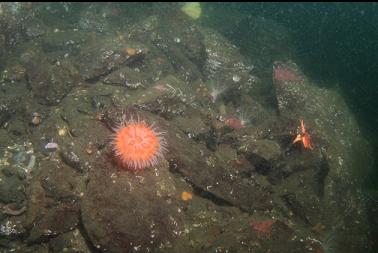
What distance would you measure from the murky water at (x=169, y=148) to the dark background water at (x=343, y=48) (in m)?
0.24

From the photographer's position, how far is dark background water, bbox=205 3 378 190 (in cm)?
1216

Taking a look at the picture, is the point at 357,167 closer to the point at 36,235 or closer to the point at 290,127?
the point at 290,127

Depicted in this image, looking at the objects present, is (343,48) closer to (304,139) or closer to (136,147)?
(304,139)

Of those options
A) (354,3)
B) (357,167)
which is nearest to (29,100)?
(357,167)

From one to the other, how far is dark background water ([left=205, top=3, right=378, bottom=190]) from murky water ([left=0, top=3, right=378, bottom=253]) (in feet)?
0.77

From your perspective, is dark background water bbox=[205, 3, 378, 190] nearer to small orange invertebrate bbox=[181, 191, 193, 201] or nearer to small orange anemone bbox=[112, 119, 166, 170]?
small orange invertebrate bbox=[181, 191, 193, 201]

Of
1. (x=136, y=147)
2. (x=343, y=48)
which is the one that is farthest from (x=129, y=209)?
(x=343, y=48)

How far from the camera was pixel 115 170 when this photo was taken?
186 inches

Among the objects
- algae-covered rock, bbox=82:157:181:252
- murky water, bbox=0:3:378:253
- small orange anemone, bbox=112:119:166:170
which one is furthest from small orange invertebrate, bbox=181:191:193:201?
small orange anemone, bbox=112:119:166:170

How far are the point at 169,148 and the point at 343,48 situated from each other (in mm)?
12116

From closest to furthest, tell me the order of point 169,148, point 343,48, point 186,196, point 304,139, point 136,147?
point 136,147
point 186,196
point 169,148
point 304,139
point 343,48

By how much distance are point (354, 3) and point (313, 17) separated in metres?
3.20

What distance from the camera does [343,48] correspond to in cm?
1423

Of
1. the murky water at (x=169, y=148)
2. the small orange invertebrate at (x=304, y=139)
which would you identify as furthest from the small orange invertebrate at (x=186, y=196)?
A: the small orange invertebrate at (x=304, y=139)
